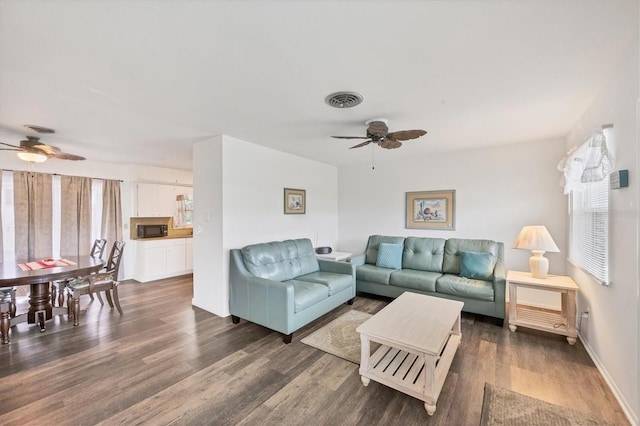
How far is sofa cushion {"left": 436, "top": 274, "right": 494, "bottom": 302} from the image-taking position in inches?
131

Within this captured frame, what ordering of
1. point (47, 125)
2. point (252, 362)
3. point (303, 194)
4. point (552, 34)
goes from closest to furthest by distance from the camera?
point (552, 34), point (252, 362), point (47, 125), point (303, 194)

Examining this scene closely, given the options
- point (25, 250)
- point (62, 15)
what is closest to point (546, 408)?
point (62, 15)

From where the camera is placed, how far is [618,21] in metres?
1.47

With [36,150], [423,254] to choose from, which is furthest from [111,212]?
[423,254]

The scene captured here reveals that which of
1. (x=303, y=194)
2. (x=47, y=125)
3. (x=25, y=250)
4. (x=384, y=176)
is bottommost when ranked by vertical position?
(x=25, y=250)

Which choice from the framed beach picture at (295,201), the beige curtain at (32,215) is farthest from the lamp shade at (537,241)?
the beige curtain at (32,215)

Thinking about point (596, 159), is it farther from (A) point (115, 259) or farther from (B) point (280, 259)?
(A) point (115, 259)

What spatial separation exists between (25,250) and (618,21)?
7222 mm

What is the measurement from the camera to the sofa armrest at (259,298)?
2.82 meters

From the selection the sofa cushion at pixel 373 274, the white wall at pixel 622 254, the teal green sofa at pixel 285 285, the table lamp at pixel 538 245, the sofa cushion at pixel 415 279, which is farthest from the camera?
the sofa cushion at pixel 373 274

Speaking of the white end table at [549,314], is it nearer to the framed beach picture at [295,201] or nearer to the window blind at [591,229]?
the window blind at [591,229]

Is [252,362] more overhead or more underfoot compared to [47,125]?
more underfoot

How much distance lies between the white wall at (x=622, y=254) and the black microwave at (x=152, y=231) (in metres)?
6.91

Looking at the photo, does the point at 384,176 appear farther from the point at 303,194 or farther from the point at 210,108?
the point at 210,108
